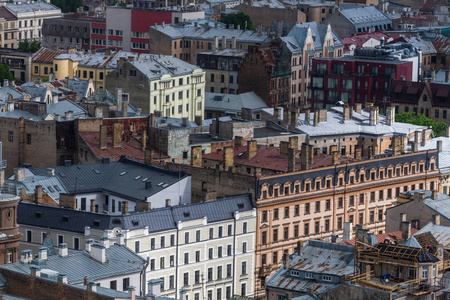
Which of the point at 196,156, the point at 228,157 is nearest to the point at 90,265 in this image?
the point at 228,157

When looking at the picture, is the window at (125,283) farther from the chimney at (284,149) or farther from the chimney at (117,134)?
the chimney at (117,134)

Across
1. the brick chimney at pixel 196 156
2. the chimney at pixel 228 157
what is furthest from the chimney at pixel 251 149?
the brick chimney at pixel 196 156

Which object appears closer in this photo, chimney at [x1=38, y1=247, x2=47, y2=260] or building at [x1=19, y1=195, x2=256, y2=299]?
chimney at [x1=38, y1=247, x2=47, y2=260]

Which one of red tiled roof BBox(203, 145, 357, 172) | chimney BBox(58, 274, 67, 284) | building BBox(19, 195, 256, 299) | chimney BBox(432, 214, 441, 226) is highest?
chimney BBox(58, 274, 67, 284)

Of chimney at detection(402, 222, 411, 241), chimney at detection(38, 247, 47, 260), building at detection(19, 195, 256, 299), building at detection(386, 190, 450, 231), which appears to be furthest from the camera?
building at detection(386, 190, 450, 231)

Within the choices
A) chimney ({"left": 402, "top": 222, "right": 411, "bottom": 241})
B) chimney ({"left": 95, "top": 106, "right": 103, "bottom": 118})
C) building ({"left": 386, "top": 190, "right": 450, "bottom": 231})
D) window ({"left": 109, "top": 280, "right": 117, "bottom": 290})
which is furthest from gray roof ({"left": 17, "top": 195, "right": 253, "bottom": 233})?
chimney ({"left": 95, "top": 106, "right": 103, "bottom": 118})

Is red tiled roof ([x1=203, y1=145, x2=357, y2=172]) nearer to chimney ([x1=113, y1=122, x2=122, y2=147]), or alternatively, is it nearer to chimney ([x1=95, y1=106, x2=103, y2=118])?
chimney ([x1=113, y1=122, x2=122, y2=147])
